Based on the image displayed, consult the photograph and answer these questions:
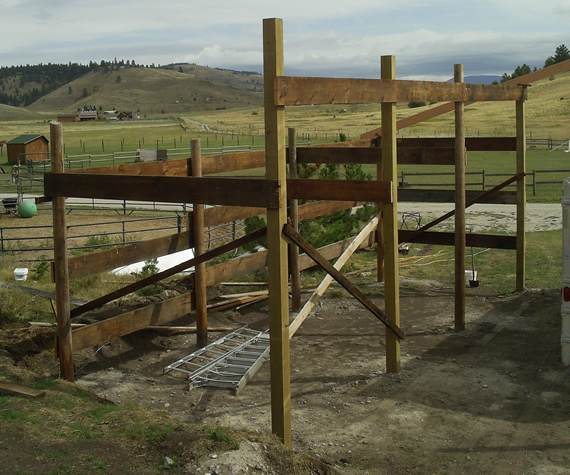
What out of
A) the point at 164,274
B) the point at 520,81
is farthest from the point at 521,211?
the point at 164,274

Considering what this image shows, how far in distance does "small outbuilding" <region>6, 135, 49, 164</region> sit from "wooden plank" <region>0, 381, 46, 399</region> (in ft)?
142

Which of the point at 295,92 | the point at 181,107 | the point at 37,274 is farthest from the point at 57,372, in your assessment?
the point at 181,107

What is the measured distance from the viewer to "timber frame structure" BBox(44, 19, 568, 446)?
604 centimetres

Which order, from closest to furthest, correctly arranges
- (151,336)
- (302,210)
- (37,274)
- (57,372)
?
1. (57,372)
2. (151,336)
3. (302,210)
4. (37,274)

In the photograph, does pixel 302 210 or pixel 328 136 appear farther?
pixel 328 136

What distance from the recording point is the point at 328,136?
233 ft

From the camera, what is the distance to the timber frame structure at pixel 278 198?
604cm

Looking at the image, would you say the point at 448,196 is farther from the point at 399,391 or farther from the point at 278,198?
the point at 278,198

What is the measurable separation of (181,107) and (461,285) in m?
190

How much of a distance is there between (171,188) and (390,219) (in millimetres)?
2625

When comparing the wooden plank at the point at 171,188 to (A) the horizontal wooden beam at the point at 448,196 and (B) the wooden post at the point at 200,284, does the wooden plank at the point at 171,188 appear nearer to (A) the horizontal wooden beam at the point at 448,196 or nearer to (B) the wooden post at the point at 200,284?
(B) the wooden post at the point at 200,284

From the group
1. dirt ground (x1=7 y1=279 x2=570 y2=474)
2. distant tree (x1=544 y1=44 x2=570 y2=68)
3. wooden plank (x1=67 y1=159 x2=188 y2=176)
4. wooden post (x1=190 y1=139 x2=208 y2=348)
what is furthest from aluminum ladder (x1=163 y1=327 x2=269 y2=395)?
distant tree (x1=544 y1=44 x2=570 y2=68)

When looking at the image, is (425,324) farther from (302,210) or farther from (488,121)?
(488,121)

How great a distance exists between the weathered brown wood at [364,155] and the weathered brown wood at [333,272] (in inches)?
140
